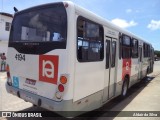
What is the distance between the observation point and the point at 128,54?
9.61 m

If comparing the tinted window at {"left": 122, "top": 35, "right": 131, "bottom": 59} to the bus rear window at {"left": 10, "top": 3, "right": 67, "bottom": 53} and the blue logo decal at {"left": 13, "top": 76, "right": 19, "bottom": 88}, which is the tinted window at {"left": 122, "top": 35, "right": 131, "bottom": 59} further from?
the blue logo decal at {"left": 13, "top": 76, "right": 19, "bottom": 88}

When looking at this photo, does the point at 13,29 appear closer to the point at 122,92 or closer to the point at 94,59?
the point at 94,59

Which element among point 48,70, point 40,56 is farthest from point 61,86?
point 40,56

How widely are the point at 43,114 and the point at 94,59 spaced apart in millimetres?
2308

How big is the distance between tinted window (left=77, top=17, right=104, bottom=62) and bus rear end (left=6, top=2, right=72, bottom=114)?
448mm

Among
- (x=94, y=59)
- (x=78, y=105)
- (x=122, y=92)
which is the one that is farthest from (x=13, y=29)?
(x=122, y=92)

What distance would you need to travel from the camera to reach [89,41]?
226 inches

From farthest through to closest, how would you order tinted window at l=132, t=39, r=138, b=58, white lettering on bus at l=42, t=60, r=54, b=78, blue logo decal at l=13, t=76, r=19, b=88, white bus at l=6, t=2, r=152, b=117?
1. tinted window at l=132, t=39, r=138, b=58
2. blue logo decal at l=13, t=76, r=19, b=88
3. white lettering on bus at l=42, t=60, r=54, b=78
4. white bus at l=6, t=2, r=152, b=117

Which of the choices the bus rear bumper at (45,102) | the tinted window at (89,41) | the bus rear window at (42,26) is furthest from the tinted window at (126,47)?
the bus rear bumper at (45,102)

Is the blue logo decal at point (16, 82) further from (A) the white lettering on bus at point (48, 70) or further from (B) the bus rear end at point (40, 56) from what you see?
(A) the white lettering on bus at point (48, 70)

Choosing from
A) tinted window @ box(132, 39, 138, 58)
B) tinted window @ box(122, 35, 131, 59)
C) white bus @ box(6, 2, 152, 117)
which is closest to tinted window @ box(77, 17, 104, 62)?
white bus @ box(6, 2, 152, 117)

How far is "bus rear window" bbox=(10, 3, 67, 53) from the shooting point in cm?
516

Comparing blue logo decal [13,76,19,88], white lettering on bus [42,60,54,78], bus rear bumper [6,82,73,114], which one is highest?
white lettering on bus [42,60,54,78]

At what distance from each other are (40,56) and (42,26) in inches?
31.1
